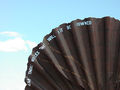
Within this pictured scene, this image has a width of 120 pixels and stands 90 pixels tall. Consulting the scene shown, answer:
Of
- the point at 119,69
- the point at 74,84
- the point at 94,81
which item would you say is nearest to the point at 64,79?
the point at 74,84

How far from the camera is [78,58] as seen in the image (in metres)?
4.68

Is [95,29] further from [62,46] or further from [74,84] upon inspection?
[74,84]

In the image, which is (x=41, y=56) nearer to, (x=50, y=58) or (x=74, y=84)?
(x=50, y=58)

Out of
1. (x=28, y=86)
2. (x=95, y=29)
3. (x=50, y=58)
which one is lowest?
(x=28, y=86)

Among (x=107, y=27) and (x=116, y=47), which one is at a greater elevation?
(x=107, y=27)

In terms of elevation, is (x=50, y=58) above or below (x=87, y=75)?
above

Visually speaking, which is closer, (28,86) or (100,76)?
(100,76)

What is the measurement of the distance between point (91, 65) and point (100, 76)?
264 millimetres

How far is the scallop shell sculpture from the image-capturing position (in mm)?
4441

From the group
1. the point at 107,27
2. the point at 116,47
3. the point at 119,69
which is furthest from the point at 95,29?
the point at 119,69

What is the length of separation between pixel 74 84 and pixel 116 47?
1.01m

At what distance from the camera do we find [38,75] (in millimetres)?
4844

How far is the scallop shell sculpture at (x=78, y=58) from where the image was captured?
444 centimetres

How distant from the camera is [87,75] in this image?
445cm
